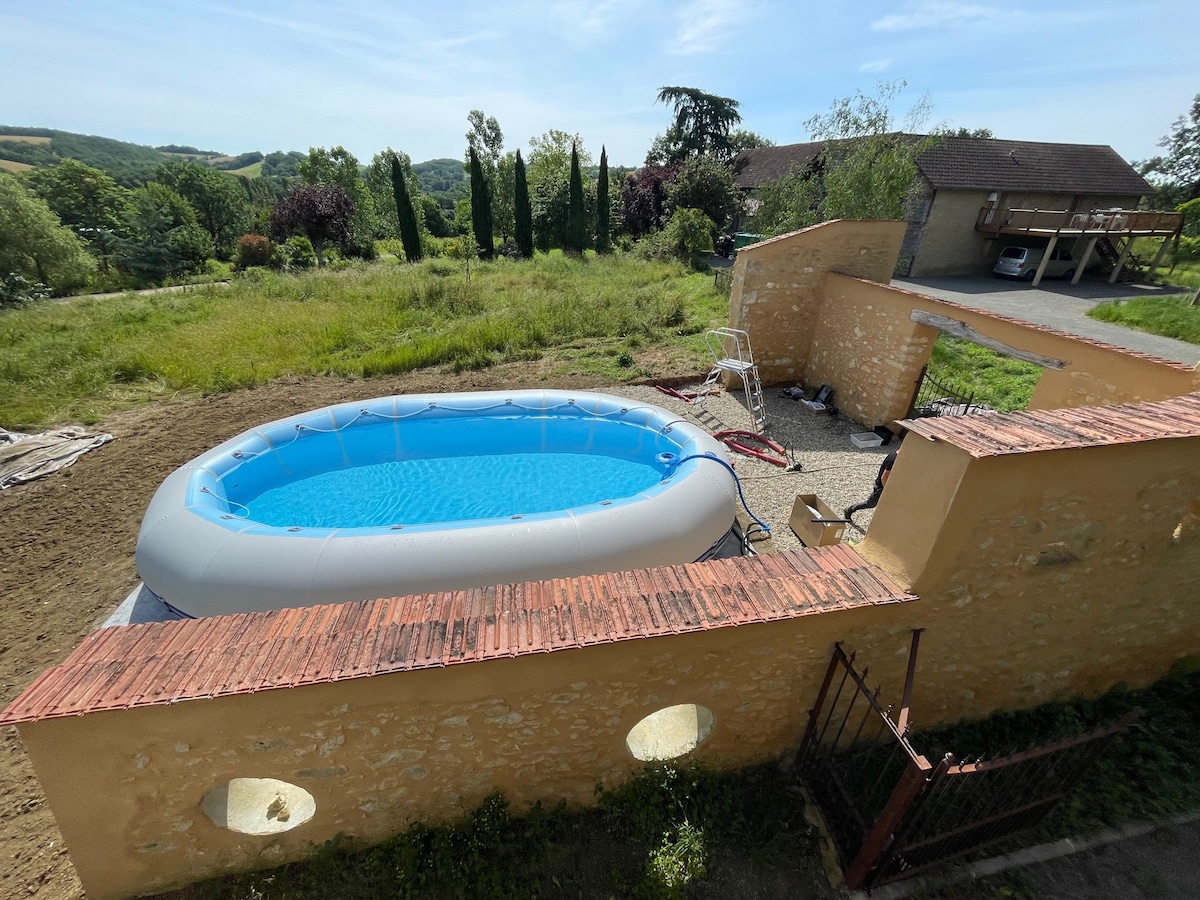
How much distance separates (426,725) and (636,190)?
34013 millimetres

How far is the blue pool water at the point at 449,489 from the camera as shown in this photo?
7.56m

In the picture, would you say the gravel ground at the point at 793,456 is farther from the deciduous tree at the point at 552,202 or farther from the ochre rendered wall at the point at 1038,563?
the deciduous tree at the point at 552,202

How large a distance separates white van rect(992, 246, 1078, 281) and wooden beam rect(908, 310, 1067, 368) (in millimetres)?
17654

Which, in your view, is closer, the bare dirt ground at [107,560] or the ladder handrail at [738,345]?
the bare dirt ground at [107,560]

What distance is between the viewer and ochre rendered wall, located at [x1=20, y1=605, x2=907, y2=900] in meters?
2.77

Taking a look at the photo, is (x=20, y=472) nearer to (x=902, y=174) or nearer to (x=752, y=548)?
(x=752, y=548)

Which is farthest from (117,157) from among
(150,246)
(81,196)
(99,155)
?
(150,246)

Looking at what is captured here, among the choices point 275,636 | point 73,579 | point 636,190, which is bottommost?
point 73,579

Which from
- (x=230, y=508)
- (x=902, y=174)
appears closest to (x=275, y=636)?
(x=230, y=508)

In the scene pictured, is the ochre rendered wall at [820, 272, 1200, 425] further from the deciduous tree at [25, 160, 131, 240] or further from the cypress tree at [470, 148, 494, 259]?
the deciduous tree at [25, 160, 131, 240]

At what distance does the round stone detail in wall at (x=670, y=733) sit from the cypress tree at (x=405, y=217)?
27820 millimetres

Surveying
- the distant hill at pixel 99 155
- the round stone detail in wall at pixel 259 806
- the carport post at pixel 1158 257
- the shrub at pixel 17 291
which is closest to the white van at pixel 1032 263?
the carport post at pixel 1158 257

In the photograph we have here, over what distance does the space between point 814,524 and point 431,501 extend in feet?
18.9

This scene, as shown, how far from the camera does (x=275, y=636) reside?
2984 millimetres
